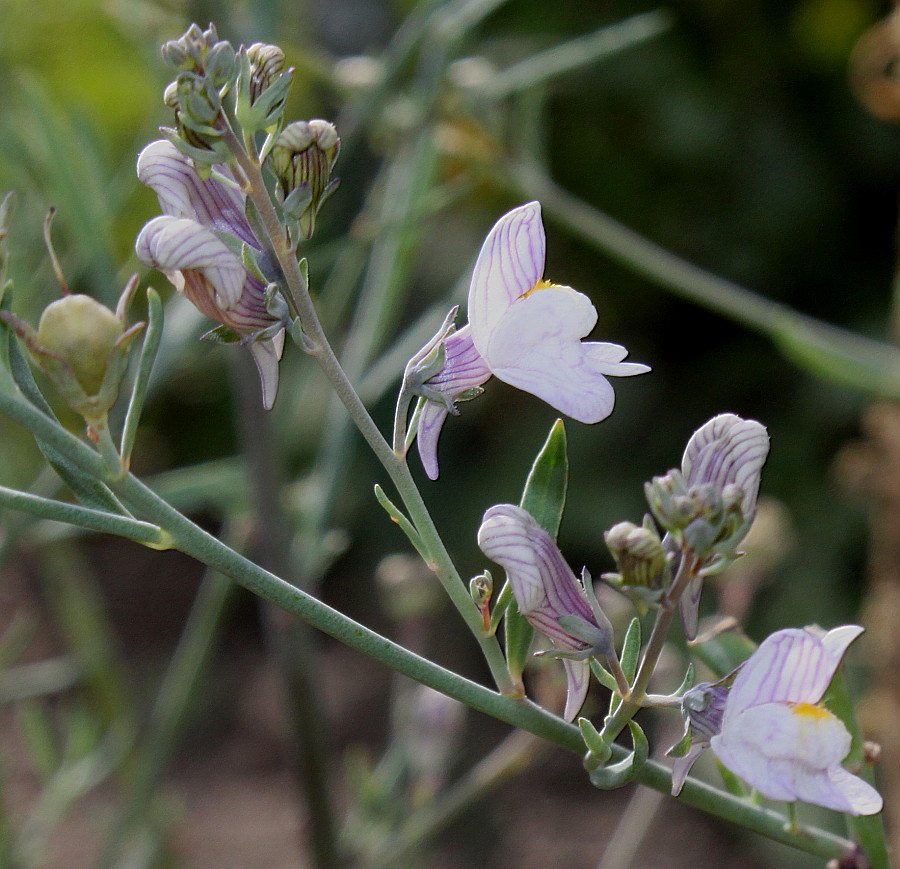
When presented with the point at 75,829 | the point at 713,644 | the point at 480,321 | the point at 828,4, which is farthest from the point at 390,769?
the point at 828,4

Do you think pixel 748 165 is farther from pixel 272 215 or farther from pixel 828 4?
pixel 272 215

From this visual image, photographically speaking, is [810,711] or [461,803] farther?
[461,803]

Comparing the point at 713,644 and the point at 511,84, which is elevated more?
the point at 511,84

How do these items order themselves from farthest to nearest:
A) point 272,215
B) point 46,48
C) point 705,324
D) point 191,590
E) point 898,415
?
point 191,590 < point 705,324 < point 46,48 < point 898,415 < point 272,215

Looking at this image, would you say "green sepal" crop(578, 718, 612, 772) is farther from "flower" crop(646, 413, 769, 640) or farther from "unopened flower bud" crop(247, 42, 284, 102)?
"unopened flower bud" crop(247, 42, 284, 102)

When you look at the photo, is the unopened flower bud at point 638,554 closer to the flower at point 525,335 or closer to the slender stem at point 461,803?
the flower at point 525,335

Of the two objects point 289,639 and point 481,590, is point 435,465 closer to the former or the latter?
point 481,590

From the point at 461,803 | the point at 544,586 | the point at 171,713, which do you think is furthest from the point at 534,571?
the point at 171,713
